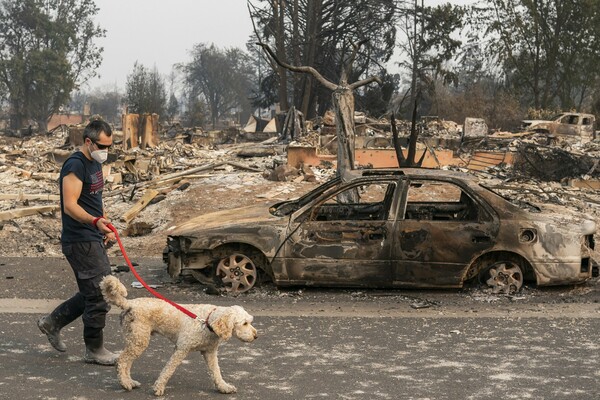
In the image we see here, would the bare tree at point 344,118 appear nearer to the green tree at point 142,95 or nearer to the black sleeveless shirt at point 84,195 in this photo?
the black sleeveless shirt at point 84,195

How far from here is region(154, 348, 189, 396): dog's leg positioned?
5297 millimetres

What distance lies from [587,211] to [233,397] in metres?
11.9

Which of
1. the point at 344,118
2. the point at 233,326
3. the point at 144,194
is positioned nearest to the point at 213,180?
the point at 144,194

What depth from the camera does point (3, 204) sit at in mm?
17312

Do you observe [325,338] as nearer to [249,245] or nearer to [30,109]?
[249,245]

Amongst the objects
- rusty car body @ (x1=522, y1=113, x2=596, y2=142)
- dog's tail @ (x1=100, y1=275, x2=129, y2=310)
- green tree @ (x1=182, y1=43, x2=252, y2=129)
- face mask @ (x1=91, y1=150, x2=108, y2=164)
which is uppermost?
green tree @ (x1=182, y1=43, x2=252, y2=129)

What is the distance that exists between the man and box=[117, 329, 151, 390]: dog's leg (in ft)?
2.19

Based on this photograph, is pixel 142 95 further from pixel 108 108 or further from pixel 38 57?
pixel 108 108

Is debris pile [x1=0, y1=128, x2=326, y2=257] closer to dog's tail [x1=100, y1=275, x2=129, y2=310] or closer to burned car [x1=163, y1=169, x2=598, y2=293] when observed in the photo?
burned car [x1=163, y1=169, x2=598, y2=293]

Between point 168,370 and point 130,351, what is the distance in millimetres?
325

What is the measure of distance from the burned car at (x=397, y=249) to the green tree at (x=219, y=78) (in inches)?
3628

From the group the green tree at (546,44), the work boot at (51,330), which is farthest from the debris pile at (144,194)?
the green tree at (546,44)

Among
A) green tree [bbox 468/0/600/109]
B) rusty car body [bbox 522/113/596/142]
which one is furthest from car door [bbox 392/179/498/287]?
green tree [bbox 468/0/600/109]

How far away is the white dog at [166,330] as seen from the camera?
5281 mm
